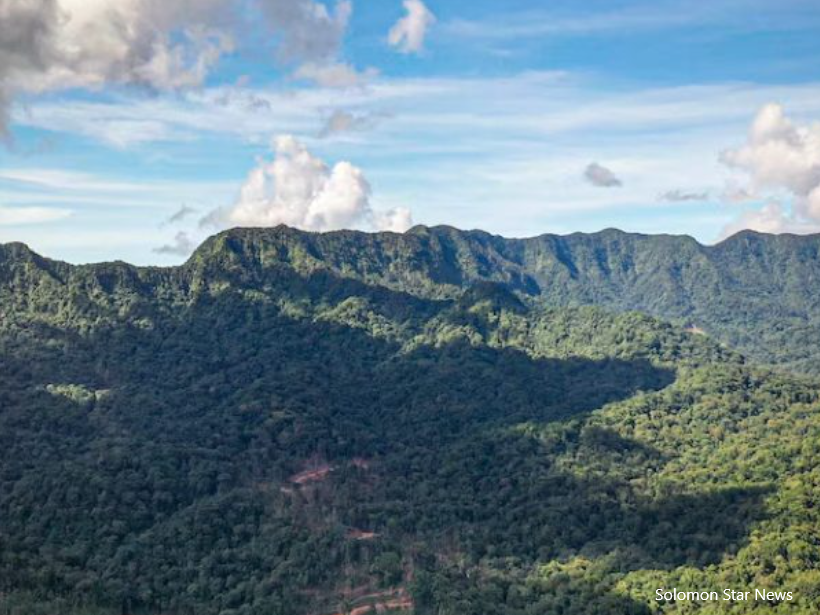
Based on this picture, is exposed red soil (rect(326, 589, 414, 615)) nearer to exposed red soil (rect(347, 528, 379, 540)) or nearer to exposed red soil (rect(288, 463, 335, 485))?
exposed red soil (rect(347, 528, 379, 540))

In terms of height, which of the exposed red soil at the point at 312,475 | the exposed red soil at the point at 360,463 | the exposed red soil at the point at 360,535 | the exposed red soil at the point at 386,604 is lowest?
the exposed red soil at the point at 386,604

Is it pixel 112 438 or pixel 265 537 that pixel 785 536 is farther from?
pixel 112 438

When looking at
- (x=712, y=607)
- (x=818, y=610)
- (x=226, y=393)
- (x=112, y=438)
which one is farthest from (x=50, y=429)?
(x=818, y=610)

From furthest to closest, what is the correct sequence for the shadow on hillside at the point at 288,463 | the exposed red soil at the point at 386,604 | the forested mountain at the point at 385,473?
the shadow on hillside at the point at 288,463, the forested mountain at the point at 385,473, the exposed red soil at the point at 386,604

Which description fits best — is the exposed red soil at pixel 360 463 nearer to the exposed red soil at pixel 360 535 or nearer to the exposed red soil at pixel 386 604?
the exposed red soil at pixel 360 535

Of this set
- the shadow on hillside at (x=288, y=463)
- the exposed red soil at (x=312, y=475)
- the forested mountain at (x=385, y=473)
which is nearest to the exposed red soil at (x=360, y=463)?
the forested mountain at (x=385, y=473)

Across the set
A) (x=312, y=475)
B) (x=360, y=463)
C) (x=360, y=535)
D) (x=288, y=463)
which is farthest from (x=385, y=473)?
(x=360, y=535)
